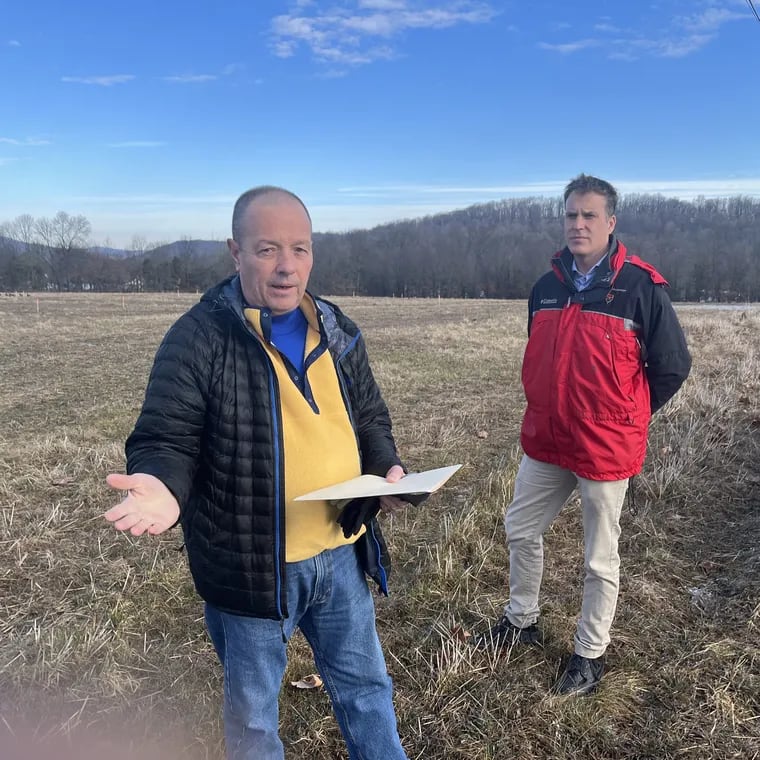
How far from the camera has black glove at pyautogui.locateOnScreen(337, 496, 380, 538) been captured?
1.97m

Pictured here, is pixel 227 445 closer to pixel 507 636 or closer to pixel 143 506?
pixel 143 506

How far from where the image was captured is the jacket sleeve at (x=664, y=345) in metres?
2.82

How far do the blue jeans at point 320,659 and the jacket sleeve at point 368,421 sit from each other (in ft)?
1.06

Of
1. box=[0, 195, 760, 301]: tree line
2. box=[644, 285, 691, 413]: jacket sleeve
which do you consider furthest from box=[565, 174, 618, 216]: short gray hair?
box=[0, 195, 760, 301]: tree line

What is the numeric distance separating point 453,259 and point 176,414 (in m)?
101

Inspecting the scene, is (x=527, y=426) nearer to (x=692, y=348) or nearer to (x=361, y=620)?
(x=361, y=620)

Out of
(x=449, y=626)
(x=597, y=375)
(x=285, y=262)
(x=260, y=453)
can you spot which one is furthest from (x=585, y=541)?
(x=285, y=262)

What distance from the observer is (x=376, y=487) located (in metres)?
1.87

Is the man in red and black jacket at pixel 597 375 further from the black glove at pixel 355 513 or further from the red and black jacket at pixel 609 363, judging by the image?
the black glove at pixel 355 513

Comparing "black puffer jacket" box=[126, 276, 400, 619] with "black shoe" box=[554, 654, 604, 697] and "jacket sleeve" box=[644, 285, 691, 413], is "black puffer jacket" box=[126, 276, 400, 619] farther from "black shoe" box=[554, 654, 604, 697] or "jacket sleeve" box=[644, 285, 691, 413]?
"jacket sleeve" box=[644, 285, 691, 413]

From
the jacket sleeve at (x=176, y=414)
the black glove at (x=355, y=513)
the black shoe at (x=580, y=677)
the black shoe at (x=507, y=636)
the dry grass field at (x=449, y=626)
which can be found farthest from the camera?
the black shoe at (x=507, y=636)

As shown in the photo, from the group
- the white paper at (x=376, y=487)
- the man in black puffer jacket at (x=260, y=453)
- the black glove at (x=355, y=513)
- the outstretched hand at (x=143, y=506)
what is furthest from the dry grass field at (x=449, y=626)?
the outstretched hand at (x=143, y=506)

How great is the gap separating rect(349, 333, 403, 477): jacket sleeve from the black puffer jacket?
12.2 inches

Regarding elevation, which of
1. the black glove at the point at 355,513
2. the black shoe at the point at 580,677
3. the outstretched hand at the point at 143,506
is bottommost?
the black shoe at the point at 580,677
